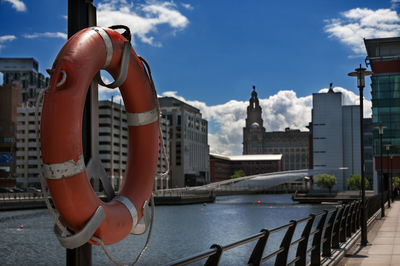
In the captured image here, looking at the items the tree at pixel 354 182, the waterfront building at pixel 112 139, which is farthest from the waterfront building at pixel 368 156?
the waterfront building at pixel 112 139

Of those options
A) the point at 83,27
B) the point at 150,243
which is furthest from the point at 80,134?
the point at 150,243

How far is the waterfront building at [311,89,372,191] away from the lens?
401 feet

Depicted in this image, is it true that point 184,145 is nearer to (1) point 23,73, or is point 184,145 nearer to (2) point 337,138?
(2) point 337,138

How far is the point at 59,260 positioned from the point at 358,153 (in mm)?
111458

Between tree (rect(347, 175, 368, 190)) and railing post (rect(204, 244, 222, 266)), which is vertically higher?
railing post (rect(204, 244, 222, 266))

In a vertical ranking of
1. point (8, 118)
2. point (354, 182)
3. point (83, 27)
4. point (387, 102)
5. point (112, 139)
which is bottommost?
point (354, 182)

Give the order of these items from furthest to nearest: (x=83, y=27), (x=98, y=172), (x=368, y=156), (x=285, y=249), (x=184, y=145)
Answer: (x=184, y=145), (x=368, y=156), (x=285, y=249), (x=83, y=27), (x=98, y=172)

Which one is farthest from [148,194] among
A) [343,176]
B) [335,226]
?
[343,176]

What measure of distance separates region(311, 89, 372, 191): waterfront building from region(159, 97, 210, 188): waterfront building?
3480cm

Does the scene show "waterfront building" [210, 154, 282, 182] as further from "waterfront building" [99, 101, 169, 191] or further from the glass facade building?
the glass facade building

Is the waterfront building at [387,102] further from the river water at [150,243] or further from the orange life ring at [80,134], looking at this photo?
the orange life ring at [80,134]

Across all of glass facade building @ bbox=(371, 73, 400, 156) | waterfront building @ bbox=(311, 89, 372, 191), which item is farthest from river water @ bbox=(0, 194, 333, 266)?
waterfront building @ bbox=(311, 89, 372, 191)

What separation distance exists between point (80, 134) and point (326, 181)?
116m

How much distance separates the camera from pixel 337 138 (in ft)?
405
